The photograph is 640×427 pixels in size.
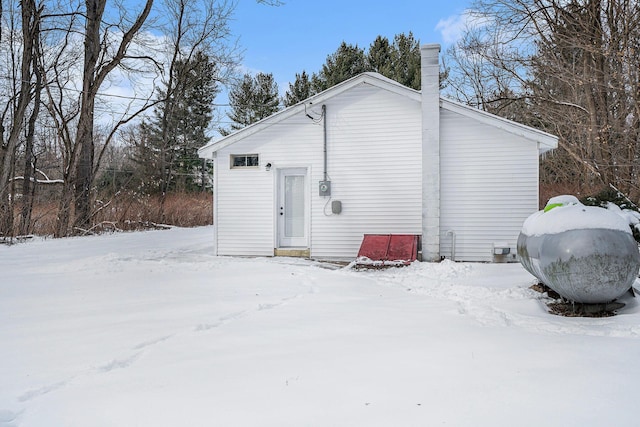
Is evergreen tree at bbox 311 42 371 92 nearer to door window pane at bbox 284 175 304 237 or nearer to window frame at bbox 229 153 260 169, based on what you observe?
window frame at bbox 229 153 260 169

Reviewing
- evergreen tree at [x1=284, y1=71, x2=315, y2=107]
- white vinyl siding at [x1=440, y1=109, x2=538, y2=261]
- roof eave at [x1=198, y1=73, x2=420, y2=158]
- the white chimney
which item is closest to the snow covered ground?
the white chimney

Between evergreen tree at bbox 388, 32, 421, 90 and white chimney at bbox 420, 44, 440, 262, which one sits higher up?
evergreen tree at bbox 388, 32, 421, 90

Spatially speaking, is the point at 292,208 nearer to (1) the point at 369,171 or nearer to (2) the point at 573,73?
(1) the point at 369,171

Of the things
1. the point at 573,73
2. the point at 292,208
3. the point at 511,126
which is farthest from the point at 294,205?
the point at 573,73

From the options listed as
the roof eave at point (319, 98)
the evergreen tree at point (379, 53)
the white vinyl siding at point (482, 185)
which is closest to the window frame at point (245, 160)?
the roof eave at point (319, 98)

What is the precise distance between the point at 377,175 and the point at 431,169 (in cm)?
114

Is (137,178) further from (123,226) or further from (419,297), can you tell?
(419,297)

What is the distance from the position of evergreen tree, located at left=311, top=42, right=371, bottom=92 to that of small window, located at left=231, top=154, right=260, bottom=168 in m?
14.9

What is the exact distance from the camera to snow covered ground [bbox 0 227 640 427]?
7.75 feet

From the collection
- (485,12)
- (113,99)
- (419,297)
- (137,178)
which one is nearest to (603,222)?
(419,297)

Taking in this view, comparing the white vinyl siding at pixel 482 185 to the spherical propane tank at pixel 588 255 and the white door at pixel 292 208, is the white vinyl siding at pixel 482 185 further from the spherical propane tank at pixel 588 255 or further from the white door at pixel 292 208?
the spherical propane tank at pixel 588 255

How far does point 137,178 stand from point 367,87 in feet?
58.4

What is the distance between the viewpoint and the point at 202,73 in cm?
2216

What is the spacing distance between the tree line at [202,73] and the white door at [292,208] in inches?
235
